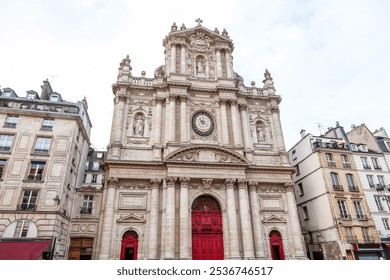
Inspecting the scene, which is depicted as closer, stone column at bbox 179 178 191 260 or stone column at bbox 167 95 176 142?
stone column at bbox 179 178 191 260

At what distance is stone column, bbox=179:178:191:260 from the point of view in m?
17.4

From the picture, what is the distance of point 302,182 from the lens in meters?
27.1

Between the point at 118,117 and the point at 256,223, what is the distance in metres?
13.7

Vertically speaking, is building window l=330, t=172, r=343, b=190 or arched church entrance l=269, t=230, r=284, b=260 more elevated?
building window l=330, t=172, r=343, b=190

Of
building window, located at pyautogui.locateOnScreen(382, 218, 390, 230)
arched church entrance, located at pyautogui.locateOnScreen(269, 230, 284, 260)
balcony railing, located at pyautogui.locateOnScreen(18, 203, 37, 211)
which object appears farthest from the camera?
building window, located at pyautogui.locateOnScreen(382, 218, 390, 230)

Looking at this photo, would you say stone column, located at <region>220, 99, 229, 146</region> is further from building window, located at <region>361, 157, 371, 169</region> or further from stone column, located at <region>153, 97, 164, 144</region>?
building window, located at <region>361, 157, 371, 169</region>

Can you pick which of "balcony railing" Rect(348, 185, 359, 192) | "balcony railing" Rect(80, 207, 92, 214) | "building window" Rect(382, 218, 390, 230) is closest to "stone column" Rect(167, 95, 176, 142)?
"balcony railing" Rect(80, 207, 92, 214)

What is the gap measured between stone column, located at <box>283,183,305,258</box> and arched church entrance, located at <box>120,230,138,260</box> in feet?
37.4

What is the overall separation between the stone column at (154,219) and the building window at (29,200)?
25.2 feet

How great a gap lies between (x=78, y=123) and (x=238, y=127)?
1345 cm

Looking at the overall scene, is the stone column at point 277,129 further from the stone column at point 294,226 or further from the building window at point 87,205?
the building window at point 87,205

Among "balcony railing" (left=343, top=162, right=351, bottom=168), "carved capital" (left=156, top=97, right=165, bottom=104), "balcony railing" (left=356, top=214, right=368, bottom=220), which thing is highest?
"carved capital" (left=156, top=97, right=165, bottom=104)

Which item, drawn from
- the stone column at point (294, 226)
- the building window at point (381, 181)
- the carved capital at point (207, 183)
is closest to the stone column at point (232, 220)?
the carved capital at point (207, 183)

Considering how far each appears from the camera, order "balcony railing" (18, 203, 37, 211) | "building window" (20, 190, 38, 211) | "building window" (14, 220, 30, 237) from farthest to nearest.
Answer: "building window" (20, 190, 38, 211) < "balcony railing" (18, 203, 37, 211) < "building window" (14, 220, 30, 237)
